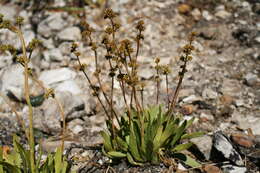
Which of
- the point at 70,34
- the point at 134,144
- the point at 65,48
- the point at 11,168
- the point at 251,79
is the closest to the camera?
the point at 11,168

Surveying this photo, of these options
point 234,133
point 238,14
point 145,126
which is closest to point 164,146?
point 145,126

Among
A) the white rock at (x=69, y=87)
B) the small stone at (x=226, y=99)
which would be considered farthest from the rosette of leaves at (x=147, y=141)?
the white rock at (x=69, y=87)

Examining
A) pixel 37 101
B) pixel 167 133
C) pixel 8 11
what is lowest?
pixel 37 101

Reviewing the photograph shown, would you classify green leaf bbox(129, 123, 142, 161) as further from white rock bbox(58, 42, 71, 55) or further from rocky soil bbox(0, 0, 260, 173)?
white rock bbox(58, 42, 71, 55)

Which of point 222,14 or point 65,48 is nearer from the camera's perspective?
point 65,48

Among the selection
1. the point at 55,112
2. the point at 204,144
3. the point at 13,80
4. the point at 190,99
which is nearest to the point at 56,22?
the point at 13,80

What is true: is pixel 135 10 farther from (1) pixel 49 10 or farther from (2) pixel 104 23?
(1) pixel 49 10

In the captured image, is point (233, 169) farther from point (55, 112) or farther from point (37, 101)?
point (37, 101)

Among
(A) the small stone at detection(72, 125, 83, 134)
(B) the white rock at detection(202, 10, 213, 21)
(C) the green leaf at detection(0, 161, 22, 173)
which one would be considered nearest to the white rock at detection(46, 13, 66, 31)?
(A) the small stone at detection(72, 125, 83, 134)
